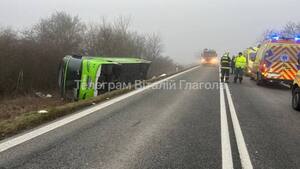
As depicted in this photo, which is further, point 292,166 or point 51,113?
point 51,113

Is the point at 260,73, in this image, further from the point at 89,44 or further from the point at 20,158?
the point at 89,44

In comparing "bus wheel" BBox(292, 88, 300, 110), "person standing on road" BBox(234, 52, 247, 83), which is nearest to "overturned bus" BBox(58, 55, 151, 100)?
"bus wheel" BBox(292, 88, 300, 110)

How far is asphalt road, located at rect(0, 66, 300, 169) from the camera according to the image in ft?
16.9

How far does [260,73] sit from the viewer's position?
19.9 metres

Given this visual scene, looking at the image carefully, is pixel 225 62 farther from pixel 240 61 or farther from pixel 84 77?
pixel 84 77

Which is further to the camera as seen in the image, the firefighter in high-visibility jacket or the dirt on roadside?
the firefighter in high-visibility jacket

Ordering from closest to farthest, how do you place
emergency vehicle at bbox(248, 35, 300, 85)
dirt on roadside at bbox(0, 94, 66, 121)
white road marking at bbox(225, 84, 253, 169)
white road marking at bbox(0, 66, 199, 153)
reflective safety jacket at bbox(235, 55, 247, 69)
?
white road marking at bbox(225, 84, 253, 169)
white road marking at bbox(0, 66, 199, 153)
dirt on roadside at bbox(0, 94, 66, 121)
emergency vehicle at bbox(248, 35, 300, 85)
reflective safety jacket at bbox(235, 55, 247, 69)

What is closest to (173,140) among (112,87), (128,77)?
(112,87)

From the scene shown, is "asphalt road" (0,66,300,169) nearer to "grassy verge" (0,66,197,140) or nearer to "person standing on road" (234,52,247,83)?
"grassy verge" (0,66,197,140)

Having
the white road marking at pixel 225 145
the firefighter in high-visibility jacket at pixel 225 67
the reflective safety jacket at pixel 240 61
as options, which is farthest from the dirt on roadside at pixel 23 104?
the reflective safety jacket at pixel 240 61

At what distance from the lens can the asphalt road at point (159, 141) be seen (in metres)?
5.14

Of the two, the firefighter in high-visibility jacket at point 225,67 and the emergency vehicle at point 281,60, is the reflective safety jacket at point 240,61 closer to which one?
the firefighter in high-visibility jacket at point 225,67

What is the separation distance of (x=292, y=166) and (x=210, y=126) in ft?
8.85

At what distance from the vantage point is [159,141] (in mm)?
6344
